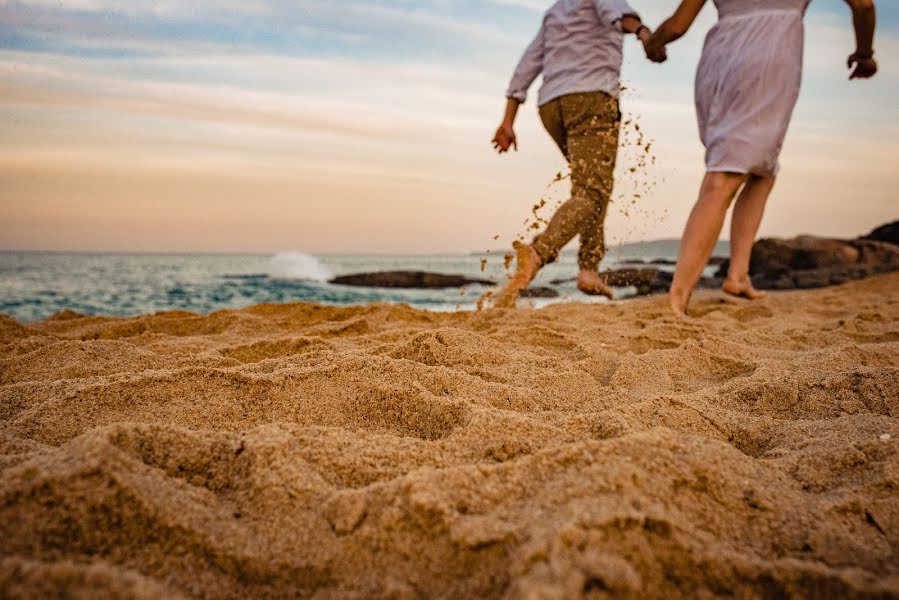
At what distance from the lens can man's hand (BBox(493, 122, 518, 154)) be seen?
448 centimetres

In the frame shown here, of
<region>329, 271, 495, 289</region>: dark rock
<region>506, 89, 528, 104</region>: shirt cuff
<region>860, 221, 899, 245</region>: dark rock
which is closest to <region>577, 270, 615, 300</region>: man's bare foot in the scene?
<region>506, 89, 528, 104</region>: shirt cuff

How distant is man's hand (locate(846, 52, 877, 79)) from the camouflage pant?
137 cm

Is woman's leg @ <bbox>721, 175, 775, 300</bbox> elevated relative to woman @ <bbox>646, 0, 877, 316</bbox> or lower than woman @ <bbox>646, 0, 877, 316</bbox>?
lower

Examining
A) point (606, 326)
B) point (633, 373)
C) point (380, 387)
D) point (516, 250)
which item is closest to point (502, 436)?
point (380, 387)

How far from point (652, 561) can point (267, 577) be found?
1.68ft

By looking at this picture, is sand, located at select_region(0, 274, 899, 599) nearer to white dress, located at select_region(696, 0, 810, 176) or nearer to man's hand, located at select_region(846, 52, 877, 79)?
white dress, located at select_region(696, 0, 810, 176)

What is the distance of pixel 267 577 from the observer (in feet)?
2.70

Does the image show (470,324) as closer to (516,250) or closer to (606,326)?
(606,326)

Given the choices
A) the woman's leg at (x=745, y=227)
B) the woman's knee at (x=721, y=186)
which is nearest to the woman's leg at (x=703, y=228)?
the woman's knee at (x=721, y=186)

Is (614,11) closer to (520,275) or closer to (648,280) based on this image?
(520,275)

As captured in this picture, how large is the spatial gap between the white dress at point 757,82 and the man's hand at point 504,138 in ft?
5.07

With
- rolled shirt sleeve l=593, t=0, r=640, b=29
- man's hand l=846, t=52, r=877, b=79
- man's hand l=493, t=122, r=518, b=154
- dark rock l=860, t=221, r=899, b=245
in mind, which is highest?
rolled shirt sleeve l=593, t=0, r=640, b=29

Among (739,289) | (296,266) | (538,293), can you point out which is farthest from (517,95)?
(296,266)

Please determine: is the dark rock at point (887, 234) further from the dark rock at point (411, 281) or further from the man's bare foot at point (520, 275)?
the man's bare foot at point (520, 275)
